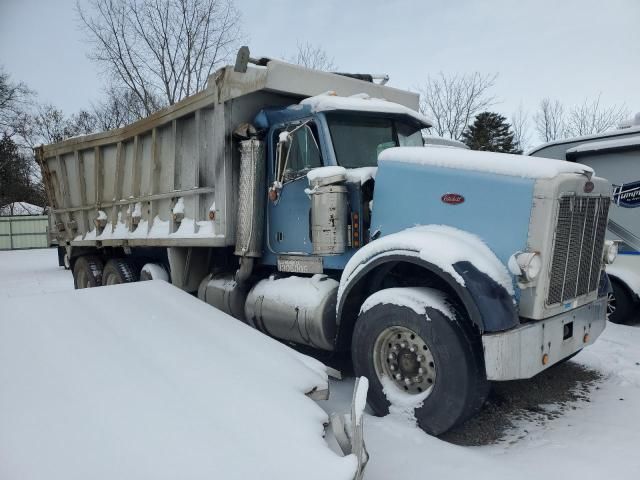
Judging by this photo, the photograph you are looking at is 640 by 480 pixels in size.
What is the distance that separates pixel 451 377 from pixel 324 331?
1.38m

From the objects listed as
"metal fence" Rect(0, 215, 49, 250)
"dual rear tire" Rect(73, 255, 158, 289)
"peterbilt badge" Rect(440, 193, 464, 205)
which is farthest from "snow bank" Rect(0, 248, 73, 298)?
"peterbilt badge" Rect(440, 193, 464, 205)

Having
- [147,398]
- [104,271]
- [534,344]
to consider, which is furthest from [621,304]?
[104,271]

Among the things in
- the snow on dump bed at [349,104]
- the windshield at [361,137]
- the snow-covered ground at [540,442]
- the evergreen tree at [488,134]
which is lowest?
the snow-covered ground at [540,442]

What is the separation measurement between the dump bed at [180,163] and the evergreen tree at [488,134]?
2158 centimetres

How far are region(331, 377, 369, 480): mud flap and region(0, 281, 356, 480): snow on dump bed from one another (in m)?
0.11

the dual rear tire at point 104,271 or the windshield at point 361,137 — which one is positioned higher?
the windshield at point 361,137

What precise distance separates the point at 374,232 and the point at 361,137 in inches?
44.9

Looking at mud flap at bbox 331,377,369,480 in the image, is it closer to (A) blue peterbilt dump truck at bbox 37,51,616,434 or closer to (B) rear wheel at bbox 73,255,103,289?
(A) blue peterbilt dump truck at bbox 37,51,616,434

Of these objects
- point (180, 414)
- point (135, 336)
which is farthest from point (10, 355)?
point (180, 414)

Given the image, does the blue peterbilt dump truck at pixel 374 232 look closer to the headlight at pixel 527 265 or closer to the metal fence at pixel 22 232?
the headlight at pixel 527 265

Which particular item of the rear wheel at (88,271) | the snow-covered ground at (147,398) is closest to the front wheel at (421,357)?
the snow-covered ground at (147,398)

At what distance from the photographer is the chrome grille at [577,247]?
3410 millimetres

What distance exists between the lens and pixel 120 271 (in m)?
7.75

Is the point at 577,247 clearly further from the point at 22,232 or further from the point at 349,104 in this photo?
the point at 22,232
